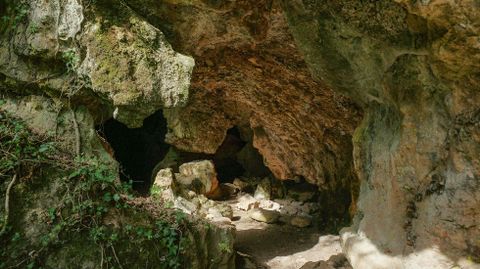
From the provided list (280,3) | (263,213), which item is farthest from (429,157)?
(263,213)

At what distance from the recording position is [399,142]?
412 centimetres

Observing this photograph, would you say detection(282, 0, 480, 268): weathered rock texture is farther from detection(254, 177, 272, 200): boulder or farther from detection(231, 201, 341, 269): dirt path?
detection(254, 177, 272, 200): boulder

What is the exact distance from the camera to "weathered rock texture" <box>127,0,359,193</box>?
16.6ft

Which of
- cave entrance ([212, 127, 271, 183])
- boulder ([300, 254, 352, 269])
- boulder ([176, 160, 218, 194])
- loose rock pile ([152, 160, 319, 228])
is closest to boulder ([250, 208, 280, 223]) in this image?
loose rock pile ([152, 160, 319, 228])

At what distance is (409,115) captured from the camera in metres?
3.97

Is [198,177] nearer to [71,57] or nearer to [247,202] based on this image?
[247,202]

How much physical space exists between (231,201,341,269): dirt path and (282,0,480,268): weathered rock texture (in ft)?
7.27

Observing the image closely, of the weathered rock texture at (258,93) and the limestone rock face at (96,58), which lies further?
the weathered rock texture at (258,93)

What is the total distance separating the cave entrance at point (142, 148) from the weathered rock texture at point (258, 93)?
464 centimetres

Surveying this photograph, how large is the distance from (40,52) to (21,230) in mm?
1801

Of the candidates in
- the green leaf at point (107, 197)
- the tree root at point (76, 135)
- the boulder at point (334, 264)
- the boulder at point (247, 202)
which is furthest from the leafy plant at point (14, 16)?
the boulder at point (247, 202)

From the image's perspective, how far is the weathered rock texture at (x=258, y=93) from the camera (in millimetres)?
5059

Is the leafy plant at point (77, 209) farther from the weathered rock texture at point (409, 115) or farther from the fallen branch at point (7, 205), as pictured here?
the weathered rock texture at point (409, 115)

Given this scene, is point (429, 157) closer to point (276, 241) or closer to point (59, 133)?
point (59, 133)
